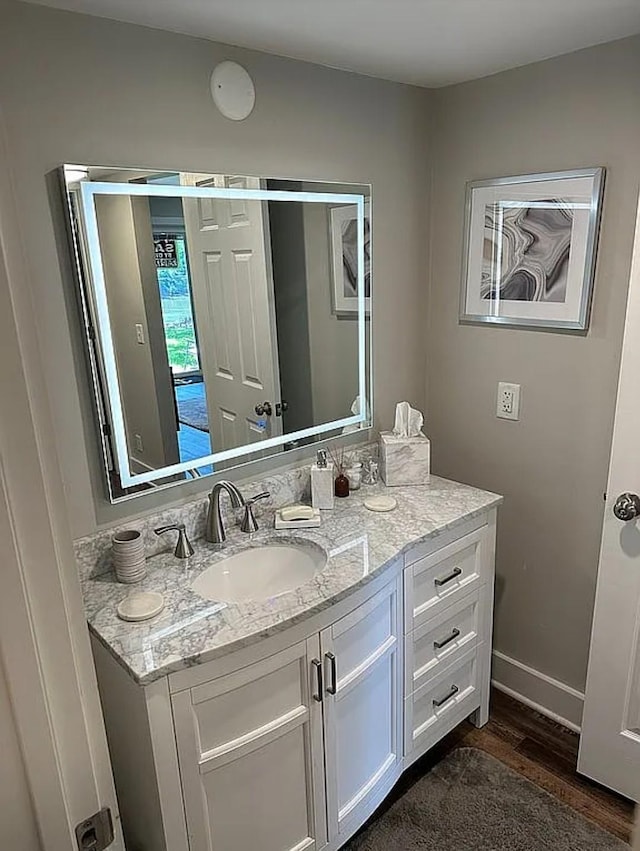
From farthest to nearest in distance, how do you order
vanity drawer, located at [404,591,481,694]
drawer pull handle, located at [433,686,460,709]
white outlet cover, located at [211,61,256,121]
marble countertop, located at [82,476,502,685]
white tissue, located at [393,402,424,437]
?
white tissue, located at [393,402,424,437], drawer pull handle, located at [433,686,460,709], vanity drawer, located at [404,591,481,694], white outlet cover, located at [211,61,256,121], marble countertop, located at [82,476,502,685]

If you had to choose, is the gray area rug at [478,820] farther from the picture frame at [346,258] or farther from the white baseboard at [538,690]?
the picture frame at [346,258]

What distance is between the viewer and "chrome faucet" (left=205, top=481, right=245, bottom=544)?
1.73m

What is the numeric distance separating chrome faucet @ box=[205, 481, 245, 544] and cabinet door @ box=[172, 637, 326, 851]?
0.43m

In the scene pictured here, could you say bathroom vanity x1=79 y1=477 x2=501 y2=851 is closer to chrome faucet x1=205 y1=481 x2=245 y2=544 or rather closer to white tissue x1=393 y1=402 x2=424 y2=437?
chrome faucet x1=205 y1=481 x2=245 y2=544

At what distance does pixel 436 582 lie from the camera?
1853mm

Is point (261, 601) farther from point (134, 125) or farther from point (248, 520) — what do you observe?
point (134, 125)

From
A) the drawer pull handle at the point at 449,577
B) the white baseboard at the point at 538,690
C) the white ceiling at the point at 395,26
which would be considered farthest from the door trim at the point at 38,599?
the white baseboard at the point at 538,690

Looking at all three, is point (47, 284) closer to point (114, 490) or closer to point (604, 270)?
point (114, 490)

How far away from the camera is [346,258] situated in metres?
2.03

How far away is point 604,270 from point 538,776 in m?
1.61

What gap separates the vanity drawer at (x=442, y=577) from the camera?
1.78 m

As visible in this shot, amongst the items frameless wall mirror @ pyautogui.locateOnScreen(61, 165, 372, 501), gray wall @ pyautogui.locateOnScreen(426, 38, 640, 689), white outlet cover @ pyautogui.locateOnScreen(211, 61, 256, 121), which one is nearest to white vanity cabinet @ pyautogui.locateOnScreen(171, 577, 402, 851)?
frameless wall mirror @ pyautogui.locateOnScreen(61, 165, 372, 501)

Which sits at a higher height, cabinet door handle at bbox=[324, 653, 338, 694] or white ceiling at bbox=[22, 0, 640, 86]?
white ceiling at bbox=[22, 0, 640, 86]

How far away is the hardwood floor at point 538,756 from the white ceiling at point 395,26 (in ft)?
7.13
